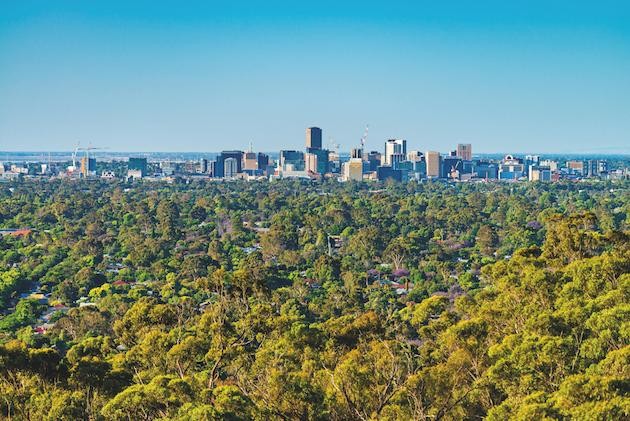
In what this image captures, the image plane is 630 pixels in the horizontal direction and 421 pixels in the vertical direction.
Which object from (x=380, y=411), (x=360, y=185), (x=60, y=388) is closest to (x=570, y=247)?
(x=380, y=411)

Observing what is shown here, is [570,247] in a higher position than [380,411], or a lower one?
higher

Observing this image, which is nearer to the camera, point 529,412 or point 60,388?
point 529,412

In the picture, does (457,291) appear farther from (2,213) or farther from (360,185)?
(360,185)

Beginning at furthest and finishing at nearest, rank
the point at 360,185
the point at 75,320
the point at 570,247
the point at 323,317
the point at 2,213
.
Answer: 1. the point at 360,185
2. the point at 2,213
3. the point at 323,317
4. the point at 75,320
5. the point at 570,247

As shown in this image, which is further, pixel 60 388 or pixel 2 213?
pixel 2 213

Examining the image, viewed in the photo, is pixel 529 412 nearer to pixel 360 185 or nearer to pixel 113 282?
pixel 113 282

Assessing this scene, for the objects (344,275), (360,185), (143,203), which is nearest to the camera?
(344,275)

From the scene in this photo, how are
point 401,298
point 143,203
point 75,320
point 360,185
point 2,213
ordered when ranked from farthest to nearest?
point 360,185, point 143,203, point 2,213, point 401,298, point 75,320

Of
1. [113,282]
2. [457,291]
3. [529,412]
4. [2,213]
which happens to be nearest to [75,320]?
[113,282]

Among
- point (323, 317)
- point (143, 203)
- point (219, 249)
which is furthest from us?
point (143, 203)
